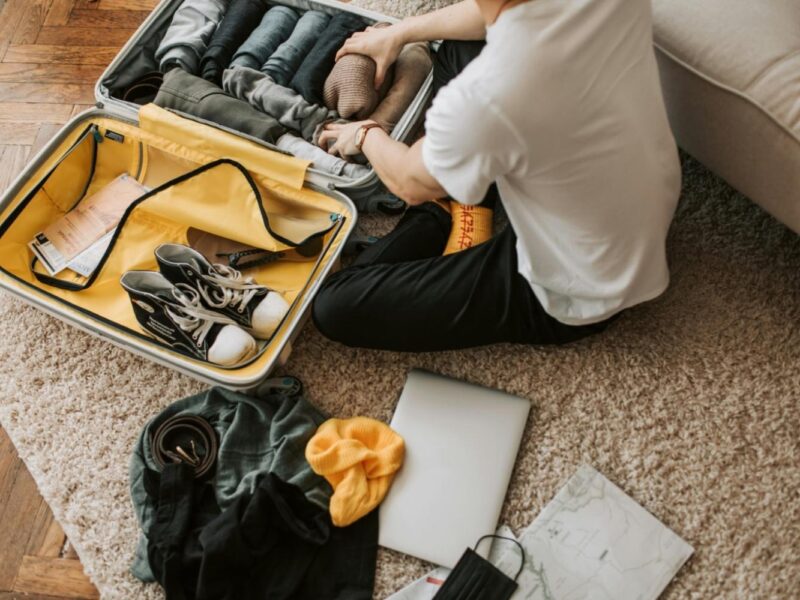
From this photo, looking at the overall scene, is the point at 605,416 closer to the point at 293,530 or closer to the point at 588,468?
the point at 588,468

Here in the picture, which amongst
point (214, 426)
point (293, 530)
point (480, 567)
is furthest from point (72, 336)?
point (480, 567)

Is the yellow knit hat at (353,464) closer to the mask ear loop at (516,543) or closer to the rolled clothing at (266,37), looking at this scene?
the mask ear loop at (516,543)

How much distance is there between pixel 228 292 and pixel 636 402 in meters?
0.76

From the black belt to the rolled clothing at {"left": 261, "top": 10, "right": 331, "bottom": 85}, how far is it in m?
0.71

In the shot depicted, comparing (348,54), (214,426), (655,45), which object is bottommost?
(214,426)

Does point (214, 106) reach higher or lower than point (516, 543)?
higher

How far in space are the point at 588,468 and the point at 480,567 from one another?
10.0 inches

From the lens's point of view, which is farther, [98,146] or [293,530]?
[98,146]

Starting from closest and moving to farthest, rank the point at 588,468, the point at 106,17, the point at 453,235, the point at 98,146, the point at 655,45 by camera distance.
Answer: the point at 655,45 < the point at 588,468 < the point at 453,235 < the point at 98,146 < the point at 106,17

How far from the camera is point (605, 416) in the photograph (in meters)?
1.28

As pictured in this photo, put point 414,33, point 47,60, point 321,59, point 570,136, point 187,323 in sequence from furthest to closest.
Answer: point 47,60 → point 321,59 → point 414,33 → point 187,323 → point 570,136

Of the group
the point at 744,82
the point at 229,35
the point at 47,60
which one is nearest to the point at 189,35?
the point at 229,35

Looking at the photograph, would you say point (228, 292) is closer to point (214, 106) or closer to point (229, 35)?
point (214, 106)

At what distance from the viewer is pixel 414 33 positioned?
4.47 feet
